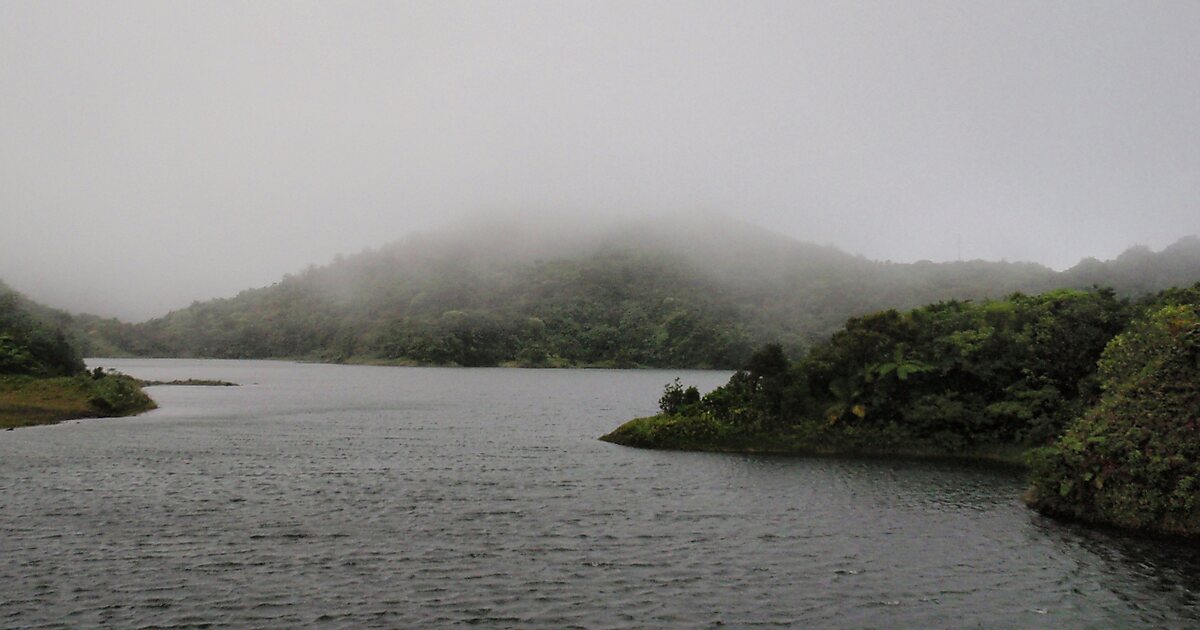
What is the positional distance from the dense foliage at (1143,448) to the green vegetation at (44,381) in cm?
7611

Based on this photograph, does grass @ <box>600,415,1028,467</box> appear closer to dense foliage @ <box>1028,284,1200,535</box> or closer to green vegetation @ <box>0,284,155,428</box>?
dense foliage @ <box>1028,284,1200,535</box>

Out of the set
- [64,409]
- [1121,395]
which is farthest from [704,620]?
[64,409]

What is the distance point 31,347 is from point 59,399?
7.71m

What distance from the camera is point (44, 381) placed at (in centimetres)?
7325

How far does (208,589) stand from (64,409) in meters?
62.7

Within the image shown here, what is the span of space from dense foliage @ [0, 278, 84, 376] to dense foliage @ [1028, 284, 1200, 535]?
85.7m

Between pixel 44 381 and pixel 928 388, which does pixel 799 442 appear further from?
pixel 44 381

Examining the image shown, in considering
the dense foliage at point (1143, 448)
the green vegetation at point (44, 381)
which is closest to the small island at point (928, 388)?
the dense foliage at point (1143, 448)

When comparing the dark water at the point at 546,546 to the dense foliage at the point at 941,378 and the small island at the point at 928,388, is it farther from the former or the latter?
the dense foliage at the point at 941,378

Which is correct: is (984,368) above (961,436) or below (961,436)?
above

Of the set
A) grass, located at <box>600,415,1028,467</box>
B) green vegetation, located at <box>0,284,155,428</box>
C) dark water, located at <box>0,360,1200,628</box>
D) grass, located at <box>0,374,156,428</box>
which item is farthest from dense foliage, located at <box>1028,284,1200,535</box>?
green vegetation, located at <box>0,284,155,428</box>

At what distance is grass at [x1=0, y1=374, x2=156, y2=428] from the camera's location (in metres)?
66.2

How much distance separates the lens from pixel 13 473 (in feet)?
131

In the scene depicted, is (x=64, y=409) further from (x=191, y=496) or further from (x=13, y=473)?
(x=191, y=496)
